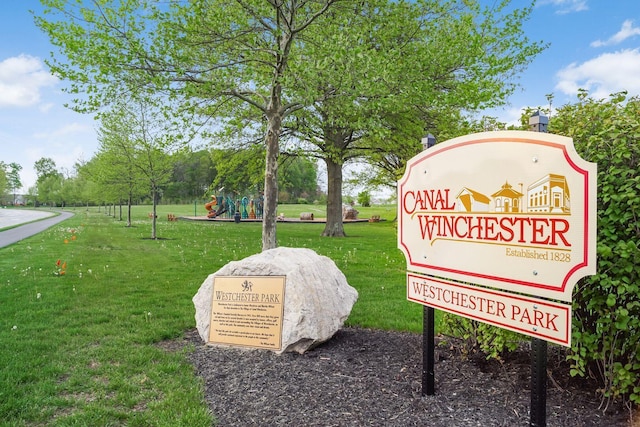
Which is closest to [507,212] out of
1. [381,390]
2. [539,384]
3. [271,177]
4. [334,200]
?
[539,384]

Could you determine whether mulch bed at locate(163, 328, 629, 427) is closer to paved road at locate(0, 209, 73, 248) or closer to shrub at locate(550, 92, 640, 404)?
shrub at locate(550, 92, 640, 404)

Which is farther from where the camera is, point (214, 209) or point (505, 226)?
point (214, 209)

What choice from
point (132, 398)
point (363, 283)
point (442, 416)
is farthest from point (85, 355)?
point (363, 283)

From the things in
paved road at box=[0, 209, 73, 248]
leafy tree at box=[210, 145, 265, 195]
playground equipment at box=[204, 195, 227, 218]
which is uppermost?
leafy tree at box=[210, 145, 265, 195]

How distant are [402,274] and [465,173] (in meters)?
6.98

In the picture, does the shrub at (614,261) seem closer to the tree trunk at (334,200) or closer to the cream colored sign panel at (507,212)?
the cream colored sign panel at (507,212)

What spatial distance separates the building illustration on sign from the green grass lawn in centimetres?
253

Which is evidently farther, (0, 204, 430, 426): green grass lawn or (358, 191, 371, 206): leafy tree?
(358, 191, 371, 206): leafy tree

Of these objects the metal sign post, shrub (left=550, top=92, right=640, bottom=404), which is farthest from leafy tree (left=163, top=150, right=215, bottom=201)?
the metal sign post

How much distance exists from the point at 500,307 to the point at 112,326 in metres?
5.39

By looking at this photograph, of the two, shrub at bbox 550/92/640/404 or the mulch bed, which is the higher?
shrub at bbox 550/92/640/404

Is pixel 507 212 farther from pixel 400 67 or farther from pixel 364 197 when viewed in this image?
pixel 364 197

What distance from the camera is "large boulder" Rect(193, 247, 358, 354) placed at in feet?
15.9

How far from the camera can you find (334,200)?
19641mm
